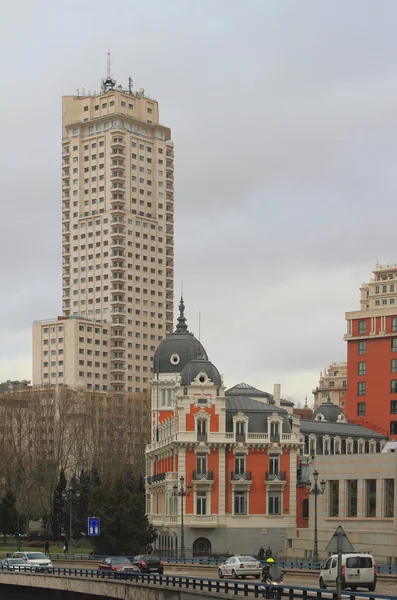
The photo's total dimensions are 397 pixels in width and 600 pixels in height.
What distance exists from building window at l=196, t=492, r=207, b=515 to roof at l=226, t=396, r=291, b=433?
6.72 meters

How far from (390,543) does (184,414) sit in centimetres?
2630

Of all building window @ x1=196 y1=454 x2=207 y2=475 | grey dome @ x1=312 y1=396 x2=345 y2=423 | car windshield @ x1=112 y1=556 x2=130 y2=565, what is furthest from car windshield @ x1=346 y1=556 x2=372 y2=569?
grey dome @ x1=312 y1=396 x2=345 y2=423

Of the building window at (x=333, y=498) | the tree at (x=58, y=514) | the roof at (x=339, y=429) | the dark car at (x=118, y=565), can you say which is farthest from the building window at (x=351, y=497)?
the tree at (x=58, y=514)

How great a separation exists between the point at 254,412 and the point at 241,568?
4899 cm

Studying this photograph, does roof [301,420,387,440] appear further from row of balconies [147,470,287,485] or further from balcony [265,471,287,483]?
row of balconies [147,470,287,485]

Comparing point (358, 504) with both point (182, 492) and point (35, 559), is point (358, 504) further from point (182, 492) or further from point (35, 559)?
point (35, 559)

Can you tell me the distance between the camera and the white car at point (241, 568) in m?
72.1

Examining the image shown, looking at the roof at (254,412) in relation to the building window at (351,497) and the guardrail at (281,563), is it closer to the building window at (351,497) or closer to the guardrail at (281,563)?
the building window at (351,497)

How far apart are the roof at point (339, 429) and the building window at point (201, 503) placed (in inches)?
758

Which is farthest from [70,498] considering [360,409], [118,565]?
[118,565]

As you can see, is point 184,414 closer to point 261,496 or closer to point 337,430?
point 261,496

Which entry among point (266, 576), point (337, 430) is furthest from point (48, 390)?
point (266, 576)

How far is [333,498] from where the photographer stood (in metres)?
111

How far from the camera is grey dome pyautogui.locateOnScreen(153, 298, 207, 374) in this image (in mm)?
135625
